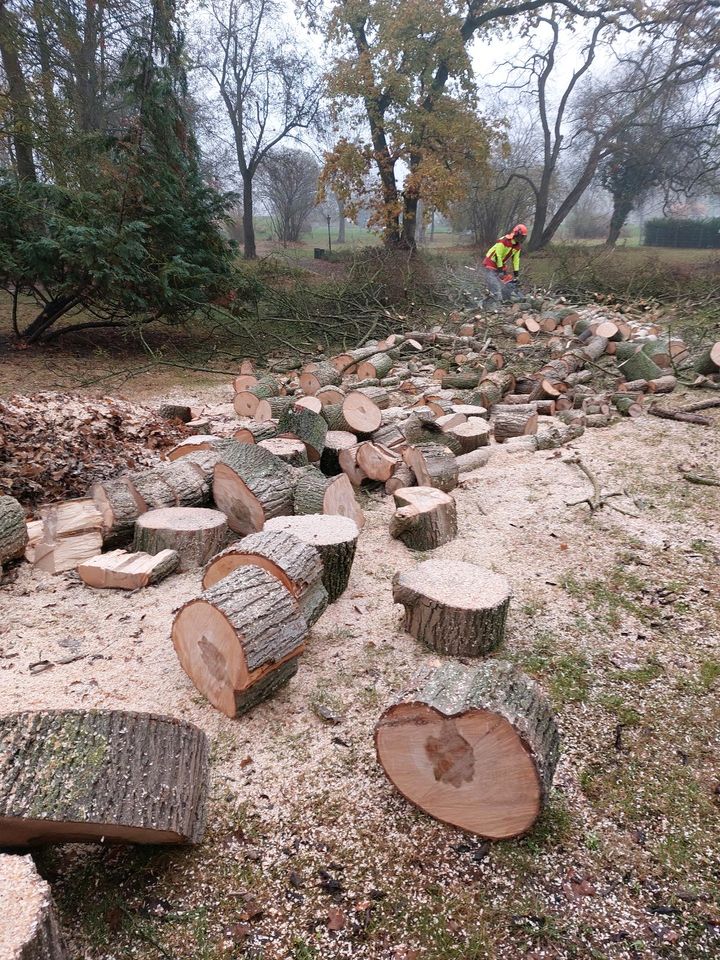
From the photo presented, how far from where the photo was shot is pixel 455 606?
2.54 m

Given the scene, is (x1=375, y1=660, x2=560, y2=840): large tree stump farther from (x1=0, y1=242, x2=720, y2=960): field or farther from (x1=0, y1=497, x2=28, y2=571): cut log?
(x1=0, y1=497, x2=28, y2=571): cut log

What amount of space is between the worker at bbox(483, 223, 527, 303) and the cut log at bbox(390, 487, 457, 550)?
8.41 meters

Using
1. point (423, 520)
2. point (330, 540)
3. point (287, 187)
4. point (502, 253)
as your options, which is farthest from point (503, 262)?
point (287, 187)

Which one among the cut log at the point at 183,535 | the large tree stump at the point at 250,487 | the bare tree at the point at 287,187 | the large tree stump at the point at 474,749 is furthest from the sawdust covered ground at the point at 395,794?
the bare tree at the point at 287,187

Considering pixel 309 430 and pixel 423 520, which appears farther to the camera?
pixel 309 430

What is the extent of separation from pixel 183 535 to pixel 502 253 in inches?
378

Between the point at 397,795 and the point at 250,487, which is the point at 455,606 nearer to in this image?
the point at 397,795

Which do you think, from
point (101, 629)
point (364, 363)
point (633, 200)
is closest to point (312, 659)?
point (101, 629)

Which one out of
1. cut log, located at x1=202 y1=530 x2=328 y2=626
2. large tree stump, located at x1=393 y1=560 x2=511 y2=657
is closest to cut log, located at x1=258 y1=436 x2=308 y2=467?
cut log, located at x1=202 y1=530 x2=328 y2=626

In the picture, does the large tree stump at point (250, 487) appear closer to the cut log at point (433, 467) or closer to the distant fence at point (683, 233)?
the cut log at point (433, 467)

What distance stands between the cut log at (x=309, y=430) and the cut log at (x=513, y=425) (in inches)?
76.7

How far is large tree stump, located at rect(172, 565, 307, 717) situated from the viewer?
217 cm

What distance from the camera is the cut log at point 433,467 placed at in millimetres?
4367

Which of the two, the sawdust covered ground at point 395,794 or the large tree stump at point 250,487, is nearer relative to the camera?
the sawdust covered ground at point 395,794
